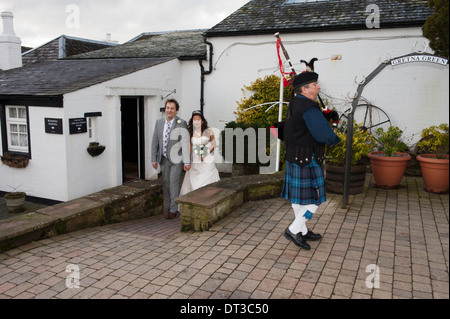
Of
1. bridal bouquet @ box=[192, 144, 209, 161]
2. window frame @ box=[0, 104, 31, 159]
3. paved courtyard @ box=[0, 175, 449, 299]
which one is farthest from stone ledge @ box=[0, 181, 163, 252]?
window frame @ box=[0, 104, 31, 159]

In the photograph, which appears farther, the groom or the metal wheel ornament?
the metal wheel ornament

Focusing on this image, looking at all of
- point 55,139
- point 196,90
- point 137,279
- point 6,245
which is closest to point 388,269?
point 137,279

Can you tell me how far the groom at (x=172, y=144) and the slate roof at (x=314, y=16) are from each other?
4822mm

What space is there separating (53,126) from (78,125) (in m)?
0.50

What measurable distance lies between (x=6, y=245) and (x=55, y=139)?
13.1ft

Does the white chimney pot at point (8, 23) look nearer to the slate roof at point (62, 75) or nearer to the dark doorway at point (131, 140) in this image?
the slate roof at point (62, 75)

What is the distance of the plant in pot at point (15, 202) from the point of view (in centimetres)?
830

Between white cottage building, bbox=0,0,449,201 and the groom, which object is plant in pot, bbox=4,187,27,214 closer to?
white cottage building, bbox=0,0,449,201

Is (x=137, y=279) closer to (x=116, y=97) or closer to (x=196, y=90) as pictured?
(x=116, y=97)

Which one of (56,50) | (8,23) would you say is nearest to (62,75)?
(8,23)

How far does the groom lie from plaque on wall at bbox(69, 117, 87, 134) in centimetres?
257

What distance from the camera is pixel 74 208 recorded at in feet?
18.9

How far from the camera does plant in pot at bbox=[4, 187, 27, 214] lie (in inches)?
327

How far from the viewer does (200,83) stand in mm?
11352
